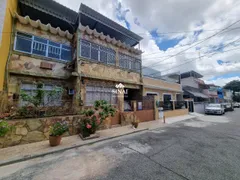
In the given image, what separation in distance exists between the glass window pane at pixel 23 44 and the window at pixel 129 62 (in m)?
6.99

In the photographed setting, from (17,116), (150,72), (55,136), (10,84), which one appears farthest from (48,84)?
(150,72)

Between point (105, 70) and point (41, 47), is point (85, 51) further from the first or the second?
point (41, 47)

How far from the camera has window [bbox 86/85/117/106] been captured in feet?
26.1

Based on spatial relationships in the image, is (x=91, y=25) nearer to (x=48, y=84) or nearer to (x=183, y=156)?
(x=48, y=84)

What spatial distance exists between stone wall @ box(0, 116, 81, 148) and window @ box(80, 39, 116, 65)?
5097mm

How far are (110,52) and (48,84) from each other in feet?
18.5

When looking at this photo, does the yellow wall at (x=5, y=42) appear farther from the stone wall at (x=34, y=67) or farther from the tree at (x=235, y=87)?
the tree at (x=235, y=87)

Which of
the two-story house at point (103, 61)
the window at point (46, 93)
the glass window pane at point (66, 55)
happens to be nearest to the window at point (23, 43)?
the glass window pane at point (66, 55)

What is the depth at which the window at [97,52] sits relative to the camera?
814cm

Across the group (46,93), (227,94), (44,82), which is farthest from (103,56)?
(227,94)

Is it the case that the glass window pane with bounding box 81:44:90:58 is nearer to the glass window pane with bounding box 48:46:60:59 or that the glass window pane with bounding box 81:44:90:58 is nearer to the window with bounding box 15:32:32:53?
the glass window pane with bounding box 48:46:60:59

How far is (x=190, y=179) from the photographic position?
8.76 feet

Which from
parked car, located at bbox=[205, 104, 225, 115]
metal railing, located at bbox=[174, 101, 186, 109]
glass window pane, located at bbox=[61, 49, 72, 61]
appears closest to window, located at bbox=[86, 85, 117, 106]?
glass window pane, located at bbox=[61, 49, 72, 61]

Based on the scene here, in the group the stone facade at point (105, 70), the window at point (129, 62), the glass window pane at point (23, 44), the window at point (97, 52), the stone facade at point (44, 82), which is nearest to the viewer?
the stone facade at point (44, 82)
